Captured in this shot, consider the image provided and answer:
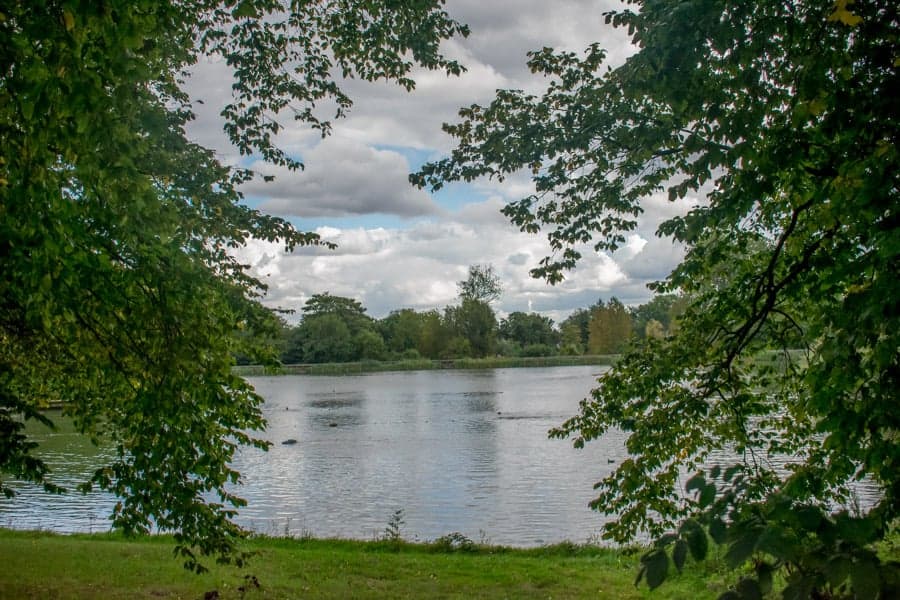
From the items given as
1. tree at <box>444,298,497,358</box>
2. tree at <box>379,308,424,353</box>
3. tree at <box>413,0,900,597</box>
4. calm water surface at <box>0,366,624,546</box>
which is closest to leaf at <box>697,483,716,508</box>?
tree at <box>413,0,900,597</box>

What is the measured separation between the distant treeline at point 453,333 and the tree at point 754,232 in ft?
334

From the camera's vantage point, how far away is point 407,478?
22.5 meters

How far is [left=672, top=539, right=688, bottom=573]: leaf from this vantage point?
1.86m

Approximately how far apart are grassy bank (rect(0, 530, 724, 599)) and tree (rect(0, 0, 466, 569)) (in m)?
2.29

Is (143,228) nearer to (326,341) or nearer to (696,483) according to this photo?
(696,483)

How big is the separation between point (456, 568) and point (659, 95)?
822 centimetres

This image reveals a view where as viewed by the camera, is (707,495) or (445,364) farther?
(445,364)

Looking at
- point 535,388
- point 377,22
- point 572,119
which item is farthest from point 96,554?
point 535,388

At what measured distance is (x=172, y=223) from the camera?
534 centimetres

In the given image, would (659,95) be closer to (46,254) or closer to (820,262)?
(820,262)

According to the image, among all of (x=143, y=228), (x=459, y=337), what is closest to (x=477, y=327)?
(x=459, y=337)

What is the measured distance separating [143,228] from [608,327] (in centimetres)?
10947

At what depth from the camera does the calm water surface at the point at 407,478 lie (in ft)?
53.9

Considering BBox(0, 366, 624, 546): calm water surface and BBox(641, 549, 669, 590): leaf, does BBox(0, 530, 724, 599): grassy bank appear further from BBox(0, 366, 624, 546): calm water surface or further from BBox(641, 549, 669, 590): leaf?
BBox(641, 549, 669, 590): leaf
